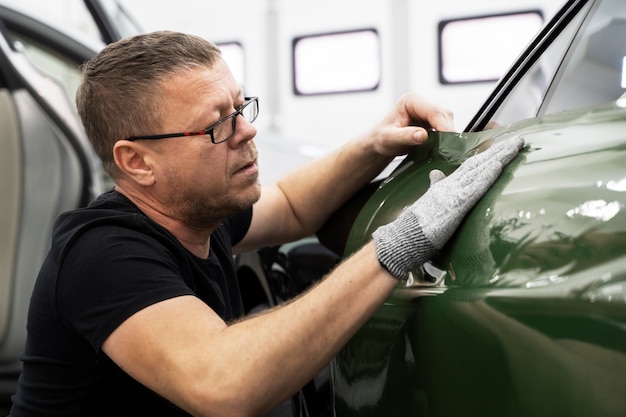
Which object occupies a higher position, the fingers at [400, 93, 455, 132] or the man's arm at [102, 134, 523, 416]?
the fingers at [400, 93, 455, 132]

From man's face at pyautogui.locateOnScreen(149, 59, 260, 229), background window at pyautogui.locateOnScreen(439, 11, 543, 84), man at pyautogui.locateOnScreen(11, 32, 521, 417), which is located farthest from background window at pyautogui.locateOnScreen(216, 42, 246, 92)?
man's face at pyautogui.locateOnScreen(149, 59, 260, 229)

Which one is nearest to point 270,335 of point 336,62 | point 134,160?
point 134,160

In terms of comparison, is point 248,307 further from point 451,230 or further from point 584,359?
point 584,359

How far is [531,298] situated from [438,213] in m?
0.26

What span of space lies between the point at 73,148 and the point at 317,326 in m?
2.06

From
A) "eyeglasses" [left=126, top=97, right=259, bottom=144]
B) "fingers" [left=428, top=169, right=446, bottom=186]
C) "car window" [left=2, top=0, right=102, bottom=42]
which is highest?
"car window" [left=2, top=0, right=102, bottom=42]

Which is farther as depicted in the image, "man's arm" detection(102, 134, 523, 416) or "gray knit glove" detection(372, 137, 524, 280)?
"man's arm" detection(102, 134, 523, 416)

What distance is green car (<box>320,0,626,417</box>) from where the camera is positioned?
102 cm

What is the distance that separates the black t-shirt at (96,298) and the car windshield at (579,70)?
2.40 ft

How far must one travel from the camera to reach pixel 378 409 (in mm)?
1479

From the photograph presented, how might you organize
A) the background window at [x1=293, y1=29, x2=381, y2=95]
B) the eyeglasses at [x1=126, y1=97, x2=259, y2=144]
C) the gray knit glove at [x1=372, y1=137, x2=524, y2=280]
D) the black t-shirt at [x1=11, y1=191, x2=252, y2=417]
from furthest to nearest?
the background window at [x1=293, y1=29, x2=381, y2=95] → the eyeglasses at [x1=126, y1=97, x2=259, y2=144] → the black t-shirt at [x1=11, y1=191, x2=252, y2=417] → the gray knit glove at [x1=372, y1=137, x2=524, y2=280]

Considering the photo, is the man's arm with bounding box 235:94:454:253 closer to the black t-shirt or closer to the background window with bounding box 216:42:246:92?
the black t-shirt

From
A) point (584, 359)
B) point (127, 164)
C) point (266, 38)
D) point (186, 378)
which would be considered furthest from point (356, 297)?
point (266, 38)

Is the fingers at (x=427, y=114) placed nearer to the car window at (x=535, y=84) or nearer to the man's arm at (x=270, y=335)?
the car window at (x=535, y=84)
